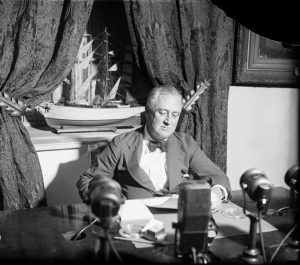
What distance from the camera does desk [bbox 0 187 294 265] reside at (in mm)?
1092

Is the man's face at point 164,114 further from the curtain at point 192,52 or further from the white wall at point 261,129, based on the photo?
the white wall at point 261,129

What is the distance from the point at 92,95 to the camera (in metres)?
2.90

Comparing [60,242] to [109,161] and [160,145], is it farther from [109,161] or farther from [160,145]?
[160,145]

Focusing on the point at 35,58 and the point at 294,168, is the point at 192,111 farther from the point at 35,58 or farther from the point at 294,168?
the point at 294,168

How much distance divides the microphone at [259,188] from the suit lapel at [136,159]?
2.87 feet

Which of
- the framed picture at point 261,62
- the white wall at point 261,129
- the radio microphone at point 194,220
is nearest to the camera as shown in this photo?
the radio microphone at point 194,220

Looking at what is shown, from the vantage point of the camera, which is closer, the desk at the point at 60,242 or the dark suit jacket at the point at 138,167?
the desk at the point at 60,242

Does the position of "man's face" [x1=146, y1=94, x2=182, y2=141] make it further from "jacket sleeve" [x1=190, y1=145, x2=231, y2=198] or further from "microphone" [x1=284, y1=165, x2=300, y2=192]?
"microphone" [x1=284, y1=165, x2=300, y2=192]

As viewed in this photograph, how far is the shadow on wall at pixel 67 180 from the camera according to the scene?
251 centimetres

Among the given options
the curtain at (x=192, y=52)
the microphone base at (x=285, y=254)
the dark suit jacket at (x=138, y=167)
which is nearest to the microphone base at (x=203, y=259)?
the microphone base at (x=285, y=254)

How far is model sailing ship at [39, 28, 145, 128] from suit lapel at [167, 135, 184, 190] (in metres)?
0.73

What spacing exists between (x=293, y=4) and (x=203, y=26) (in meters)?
1.66

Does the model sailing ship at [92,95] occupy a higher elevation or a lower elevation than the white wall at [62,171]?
higher

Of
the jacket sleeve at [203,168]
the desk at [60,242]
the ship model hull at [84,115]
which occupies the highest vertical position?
the ship model hull at [84,115]
